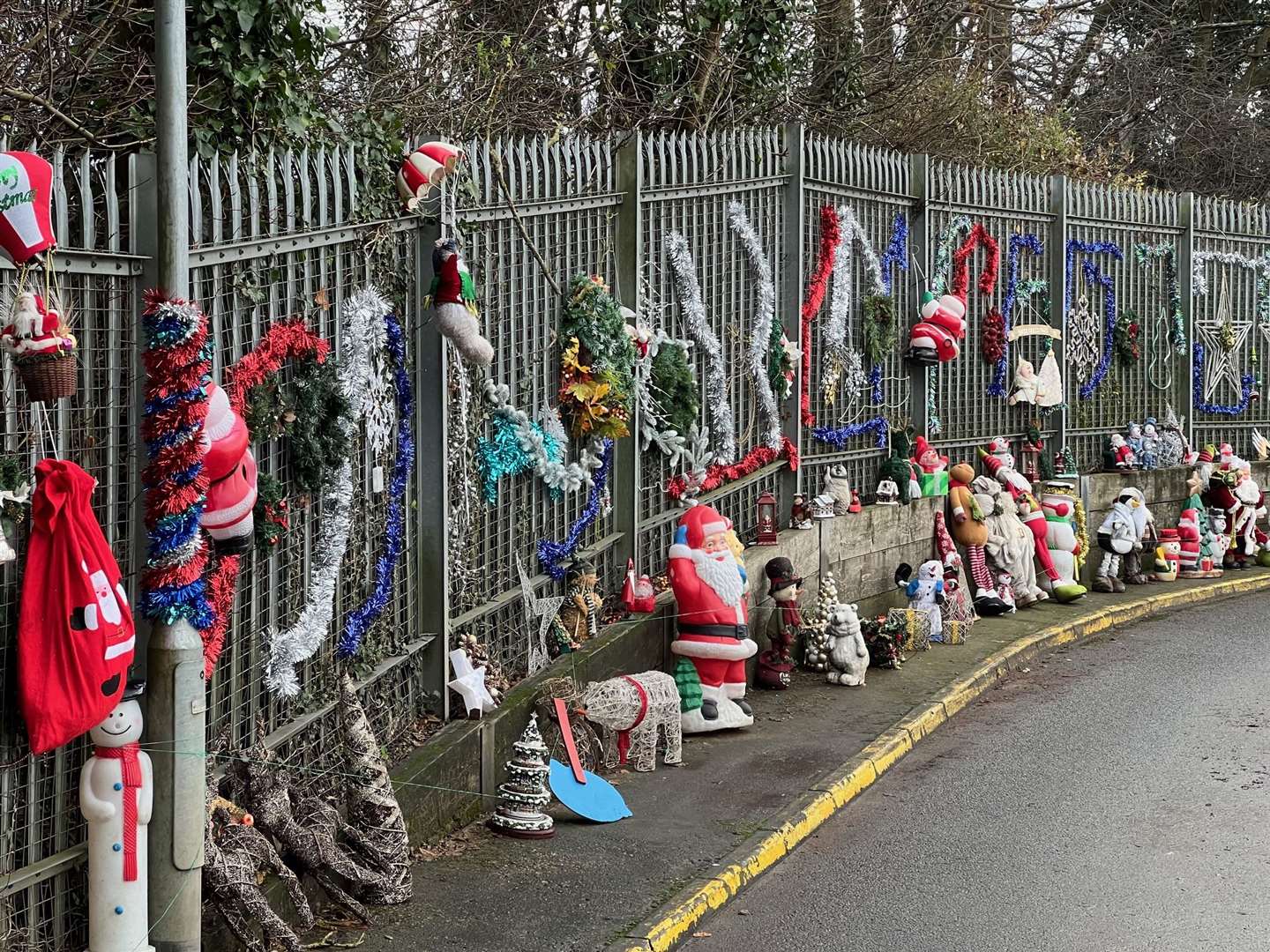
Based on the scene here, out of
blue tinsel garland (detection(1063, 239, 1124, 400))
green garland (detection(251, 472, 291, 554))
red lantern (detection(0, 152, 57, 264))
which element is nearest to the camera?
red lantern (detection(0, 152, 57, 264))

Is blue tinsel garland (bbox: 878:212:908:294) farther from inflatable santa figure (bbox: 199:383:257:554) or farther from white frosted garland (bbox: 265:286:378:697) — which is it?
inflatable santa figure (bbox: 199:383:257:554)

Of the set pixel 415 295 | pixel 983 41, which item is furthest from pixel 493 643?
pixel 983 41

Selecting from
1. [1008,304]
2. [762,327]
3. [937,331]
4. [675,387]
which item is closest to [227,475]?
[675,387]

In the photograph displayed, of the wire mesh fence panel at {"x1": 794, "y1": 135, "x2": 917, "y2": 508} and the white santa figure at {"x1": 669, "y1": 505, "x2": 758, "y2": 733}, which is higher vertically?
the wire mesh fence panel at {"x1": 794, "y1": 135, "x2": 917, "y2": 508}

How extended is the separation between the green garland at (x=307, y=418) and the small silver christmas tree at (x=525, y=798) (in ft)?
5.75

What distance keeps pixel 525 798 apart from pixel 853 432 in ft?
21.6

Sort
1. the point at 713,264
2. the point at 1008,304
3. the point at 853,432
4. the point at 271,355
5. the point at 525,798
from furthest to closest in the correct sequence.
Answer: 1. the point at 1008,304
2. the point at 853,432
3. the point at 713,264
4. the point at 525,798
5. the point at 271,355

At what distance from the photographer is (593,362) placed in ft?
31.0

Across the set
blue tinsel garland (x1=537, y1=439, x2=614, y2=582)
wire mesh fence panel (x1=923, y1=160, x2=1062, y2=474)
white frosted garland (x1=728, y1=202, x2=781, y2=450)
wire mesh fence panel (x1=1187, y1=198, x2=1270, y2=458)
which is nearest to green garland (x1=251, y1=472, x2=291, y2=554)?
blue tinsel garland (x1=537, y1=439, x2=614, y2=582)

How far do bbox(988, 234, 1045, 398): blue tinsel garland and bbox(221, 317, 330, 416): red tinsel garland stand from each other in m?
9.85

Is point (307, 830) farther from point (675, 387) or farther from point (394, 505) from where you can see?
point (675, 387)

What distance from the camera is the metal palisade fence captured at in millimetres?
5320

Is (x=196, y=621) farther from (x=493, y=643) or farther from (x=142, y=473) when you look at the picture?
(x=493, y=643)

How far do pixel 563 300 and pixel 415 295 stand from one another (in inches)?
71.5
